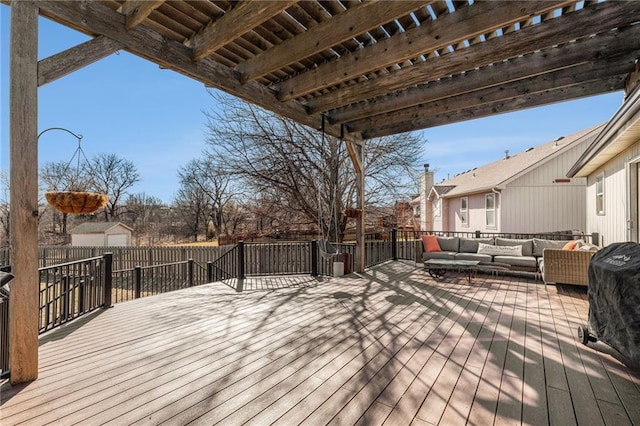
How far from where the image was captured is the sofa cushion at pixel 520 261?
5848 mm

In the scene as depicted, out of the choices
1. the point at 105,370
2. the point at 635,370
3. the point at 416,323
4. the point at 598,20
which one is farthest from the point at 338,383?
the point at 598,20

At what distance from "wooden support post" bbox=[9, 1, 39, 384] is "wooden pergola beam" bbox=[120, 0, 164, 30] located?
2.06 ft

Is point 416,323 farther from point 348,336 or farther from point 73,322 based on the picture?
point 73,322

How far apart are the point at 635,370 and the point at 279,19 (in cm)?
430

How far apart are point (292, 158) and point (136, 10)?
701 centimetres

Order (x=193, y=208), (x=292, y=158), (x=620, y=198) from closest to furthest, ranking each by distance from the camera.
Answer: (x=620, y=198) < (x=292, y=158) < (x=193, y=208)

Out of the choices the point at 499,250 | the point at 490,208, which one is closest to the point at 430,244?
the point at 499,250

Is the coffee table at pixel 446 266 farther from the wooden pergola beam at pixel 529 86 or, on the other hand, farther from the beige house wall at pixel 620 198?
the wooden pergola beam at pixel 529 86

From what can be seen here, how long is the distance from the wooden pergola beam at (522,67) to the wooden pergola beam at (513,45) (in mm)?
377

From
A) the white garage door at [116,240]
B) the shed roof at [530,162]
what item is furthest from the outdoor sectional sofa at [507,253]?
the white garage door at [116,240]

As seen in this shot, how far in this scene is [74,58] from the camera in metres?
2.37

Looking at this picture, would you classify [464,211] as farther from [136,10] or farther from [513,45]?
[136,10]

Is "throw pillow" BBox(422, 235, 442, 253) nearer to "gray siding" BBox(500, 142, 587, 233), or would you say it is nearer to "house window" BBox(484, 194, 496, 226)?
"gray siding" BBox(500, 142, 587, 233)

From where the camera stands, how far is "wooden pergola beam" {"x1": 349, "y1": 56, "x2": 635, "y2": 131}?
130 inches
